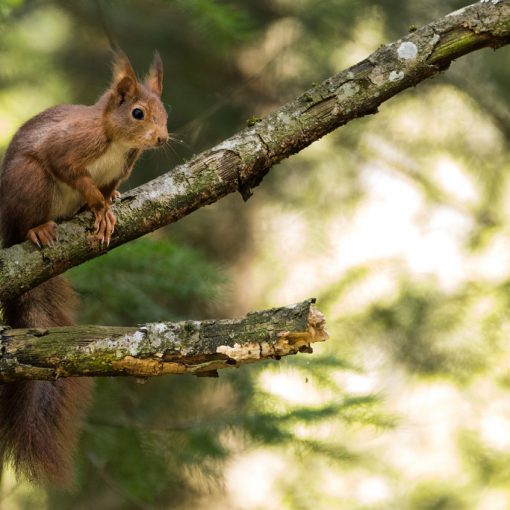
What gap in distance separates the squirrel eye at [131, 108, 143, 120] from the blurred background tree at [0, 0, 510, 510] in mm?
1256

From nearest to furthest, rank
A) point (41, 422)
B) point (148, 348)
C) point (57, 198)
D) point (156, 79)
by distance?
point (148, 348), point (41, 422), point (57, 198), point (156, 79)

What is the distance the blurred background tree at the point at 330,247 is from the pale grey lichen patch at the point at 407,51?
66.9 inches

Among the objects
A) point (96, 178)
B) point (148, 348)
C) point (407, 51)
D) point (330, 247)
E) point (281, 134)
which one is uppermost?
point (330, 247)

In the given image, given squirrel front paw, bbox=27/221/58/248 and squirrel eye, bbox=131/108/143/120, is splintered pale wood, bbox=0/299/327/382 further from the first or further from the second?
squirrel eye, bbox=131/108/143/120

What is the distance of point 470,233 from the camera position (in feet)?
14.7

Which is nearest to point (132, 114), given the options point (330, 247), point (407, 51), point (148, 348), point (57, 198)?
point (57, 198)

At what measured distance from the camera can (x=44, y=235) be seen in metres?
2.30

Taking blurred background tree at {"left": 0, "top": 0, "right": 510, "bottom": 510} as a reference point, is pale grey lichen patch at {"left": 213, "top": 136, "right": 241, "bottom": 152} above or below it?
below

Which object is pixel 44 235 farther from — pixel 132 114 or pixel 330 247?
pixel 330 247

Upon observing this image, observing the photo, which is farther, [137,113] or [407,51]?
[137,113]

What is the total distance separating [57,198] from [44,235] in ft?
1.21

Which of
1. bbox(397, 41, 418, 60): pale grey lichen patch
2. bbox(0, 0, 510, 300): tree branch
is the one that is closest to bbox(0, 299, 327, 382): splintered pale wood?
Answer: bbox(0, 0, 510, 300): tree branch

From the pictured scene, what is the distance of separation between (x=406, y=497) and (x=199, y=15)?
2782 millimetres

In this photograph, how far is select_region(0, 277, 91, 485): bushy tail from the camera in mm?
2336
